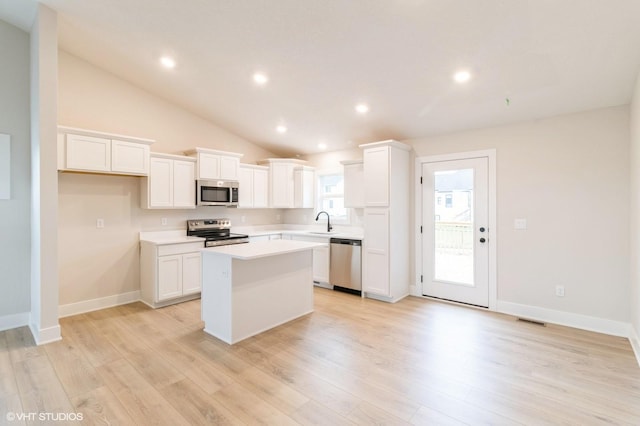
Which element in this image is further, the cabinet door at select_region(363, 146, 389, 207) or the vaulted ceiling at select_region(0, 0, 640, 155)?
the cabinet door at select_region(363, 146, 389, 207)

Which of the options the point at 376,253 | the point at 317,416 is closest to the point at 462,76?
the point at 376,253

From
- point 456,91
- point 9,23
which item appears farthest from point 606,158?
point 9,23

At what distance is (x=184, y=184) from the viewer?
465 cm

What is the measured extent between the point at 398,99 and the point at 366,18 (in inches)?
51.9

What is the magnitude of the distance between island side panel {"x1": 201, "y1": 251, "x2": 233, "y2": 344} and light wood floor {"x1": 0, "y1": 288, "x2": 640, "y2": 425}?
0.42 ft

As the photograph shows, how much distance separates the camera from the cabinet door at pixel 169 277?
4113 mm

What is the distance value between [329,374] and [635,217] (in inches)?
126

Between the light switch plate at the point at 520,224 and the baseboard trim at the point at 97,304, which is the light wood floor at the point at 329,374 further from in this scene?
the light switch plate at the point at 520,224

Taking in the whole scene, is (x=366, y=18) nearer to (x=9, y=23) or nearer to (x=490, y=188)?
(x=490, y=188)

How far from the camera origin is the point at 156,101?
4660 millimetres

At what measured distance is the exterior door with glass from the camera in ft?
13.6

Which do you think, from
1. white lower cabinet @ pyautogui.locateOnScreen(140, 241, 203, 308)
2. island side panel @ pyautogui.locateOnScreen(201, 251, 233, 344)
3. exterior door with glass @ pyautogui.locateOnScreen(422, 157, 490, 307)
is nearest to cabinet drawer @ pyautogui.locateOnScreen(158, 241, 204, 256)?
white lower cabinet @ pyautogui.locateOnScreen(140, 241, 203, 308)

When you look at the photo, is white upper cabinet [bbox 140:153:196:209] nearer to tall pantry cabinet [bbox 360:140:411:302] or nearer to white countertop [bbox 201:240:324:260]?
white countertop [bbox 201:240:324:260]

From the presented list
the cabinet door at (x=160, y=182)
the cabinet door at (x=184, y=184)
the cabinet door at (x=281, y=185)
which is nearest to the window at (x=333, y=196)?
the cabinet door at (x=281, y=185)
